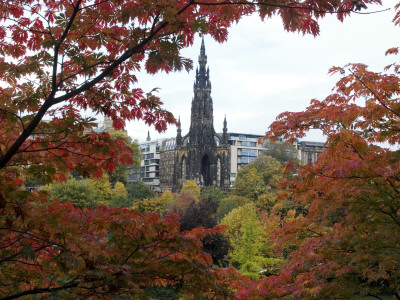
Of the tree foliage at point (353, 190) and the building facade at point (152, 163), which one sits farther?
the building facade at point (152, 163)

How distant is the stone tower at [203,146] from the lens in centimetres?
5607

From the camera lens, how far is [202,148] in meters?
57.0

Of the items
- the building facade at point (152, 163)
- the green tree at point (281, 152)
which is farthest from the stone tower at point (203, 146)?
the building facade at point (152, 163)

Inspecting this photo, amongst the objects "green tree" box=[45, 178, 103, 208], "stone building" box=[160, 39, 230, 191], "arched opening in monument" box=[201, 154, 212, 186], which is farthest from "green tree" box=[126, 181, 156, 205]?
"arched opening in monument" box=[201, 154, 212, 186]

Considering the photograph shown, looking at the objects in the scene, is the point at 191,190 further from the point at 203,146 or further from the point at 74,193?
the point at 74,193

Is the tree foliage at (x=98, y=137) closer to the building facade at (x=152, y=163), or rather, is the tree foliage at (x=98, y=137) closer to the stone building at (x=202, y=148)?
the stone building at (x=202, y=148)

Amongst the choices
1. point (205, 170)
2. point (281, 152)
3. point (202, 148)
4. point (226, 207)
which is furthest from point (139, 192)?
point (281, 152)

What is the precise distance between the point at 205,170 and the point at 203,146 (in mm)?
3868

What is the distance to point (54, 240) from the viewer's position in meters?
3.64

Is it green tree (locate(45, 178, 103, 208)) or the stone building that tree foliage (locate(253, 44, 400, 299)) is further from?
the stone building

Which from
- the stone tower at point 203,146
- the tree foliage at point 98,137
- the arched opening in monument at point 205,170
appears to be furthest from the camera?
the arched opening in monument at point 205,170

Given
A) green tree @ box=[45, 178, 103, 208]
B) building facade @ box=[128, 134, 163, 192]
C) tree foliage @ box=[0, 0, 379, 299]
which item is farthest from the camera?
building facade @ box=[128, 134, 163, 192]

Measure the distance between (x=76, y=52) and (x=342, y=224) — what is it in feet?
16.0

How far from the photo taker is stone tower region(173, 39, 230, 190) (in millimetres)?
56072
